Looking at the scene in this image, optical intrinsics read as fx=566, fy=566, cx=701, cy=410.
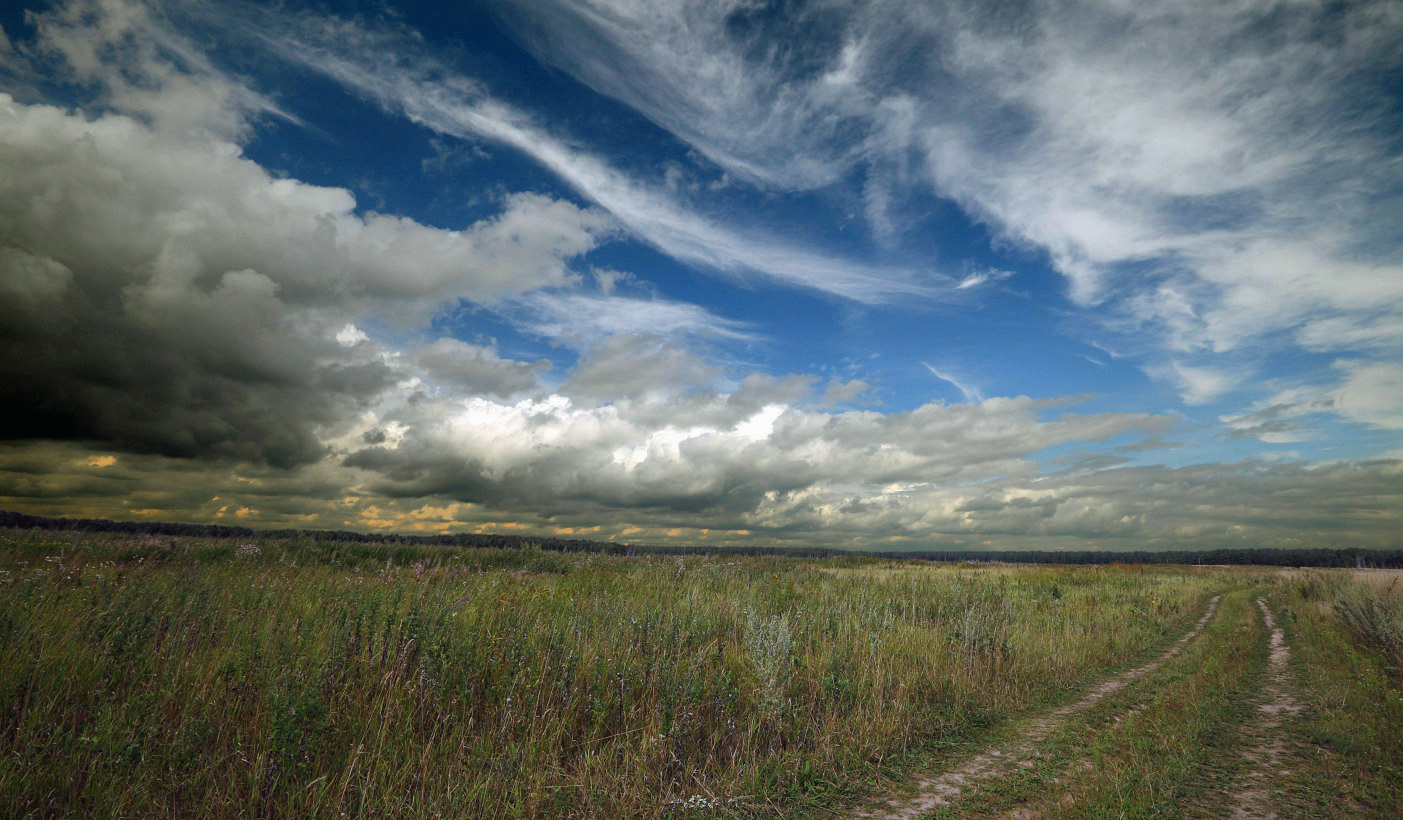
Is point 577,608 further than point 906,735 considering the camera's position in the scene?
Yes

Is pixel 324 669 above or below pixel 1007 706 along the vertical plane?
above

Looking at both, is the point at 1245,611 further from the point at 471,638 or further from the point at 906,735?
the point at 471,638

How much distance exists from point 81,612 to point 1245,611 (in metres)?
32.5

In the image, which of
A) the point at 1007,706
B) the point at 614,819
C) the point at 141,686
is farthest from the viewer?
the point at 1007,706

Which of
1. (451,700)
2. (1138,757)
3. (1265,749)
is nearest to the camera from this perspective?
(451,700)

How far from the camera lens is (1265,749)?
6566mm

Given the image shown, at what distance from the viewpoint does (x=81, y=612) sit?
6.74 metres

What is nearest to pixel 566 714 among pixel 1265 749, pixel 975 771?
pixel 975 771

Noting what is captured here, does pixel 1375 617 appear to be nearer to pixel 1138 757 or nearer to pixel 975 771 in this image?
pixel 1138 757

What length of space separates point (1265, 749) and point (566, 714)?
8.00 meters

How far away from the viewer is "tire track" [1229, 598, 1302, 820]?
Result: 505cm

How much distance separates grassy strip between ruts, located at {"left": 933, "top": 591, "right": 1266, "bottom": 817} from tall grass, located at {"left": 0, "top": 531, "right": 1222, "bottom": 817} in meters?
0.96

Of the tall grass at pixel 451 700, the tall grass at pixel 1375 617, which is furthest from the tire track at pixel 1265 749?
the tall grass at pixel 1375 617

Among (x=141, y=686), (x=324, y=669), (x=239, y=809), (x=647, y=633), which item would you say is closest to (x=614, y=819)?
(x=239, y=809)
